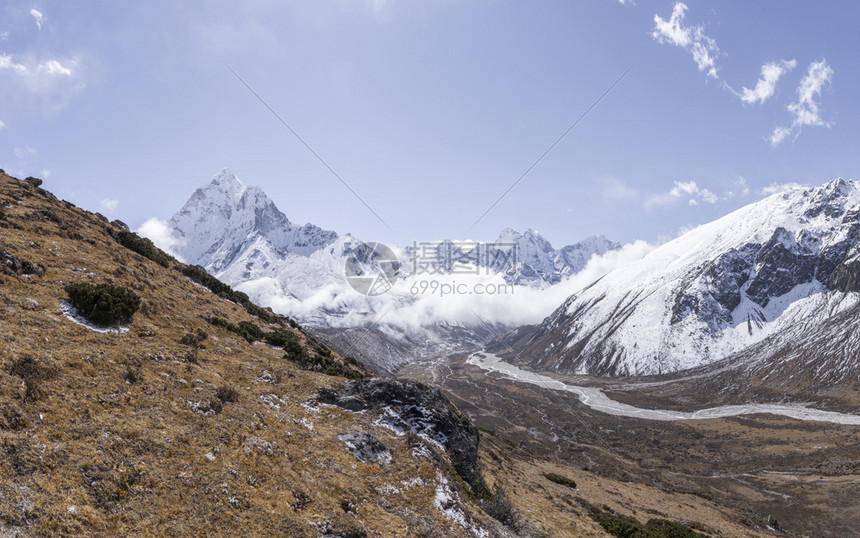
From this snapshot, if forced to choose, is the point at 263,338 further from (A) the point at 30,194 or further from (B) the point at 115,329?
(A) the point at 30,194

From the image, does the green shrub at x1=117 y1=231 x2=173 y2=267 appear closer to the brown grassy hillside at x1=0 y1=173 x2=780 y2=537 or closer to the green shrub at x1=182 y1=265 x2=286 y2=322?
the green shrub at x1=182 y1=265 x2=286 y2=322

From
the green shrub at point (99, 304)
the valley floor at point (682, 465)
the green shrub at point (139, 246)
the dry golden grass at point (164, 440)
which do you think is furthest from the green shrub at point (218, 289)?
the valley floor at point (682, 465)

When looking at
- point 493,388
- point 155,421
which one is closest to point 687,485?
point 155,421

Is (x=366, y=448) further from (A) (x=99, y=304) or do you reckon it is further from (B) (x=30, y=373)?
(A) (x=99, y=304)

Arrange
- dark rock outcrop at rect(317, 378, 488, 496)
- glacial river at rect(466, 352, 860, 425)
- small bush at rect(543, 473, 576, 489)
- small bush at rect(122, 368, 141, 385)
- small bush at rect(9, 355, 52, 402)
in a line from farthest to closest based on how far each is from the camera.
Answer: glacial river at rect(466, 352, 860, 425)
small bush at rect(543, 473, 576, 489)
dark rock outcrop at rect(317, 378, 488, 496)
small bush at rect(122, 368, 141, 385)
small bush at rect(9, 355, 52, 402)

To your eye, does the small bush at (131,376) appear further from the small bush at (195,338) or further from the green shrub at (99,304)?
the small bush at (195,338)

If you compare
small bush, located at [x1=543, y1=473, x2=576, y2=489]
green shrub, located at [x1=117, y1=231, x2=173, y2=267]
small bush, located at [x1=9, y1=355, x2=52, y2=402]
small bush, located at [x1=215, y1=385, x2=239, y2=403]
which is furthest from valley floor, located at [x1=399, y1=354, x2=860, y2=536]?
green shrub, located at [x1=117, y1=231, x2=173, y2=267]
